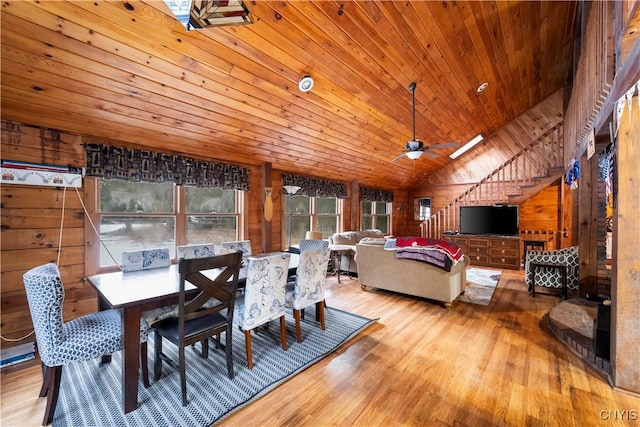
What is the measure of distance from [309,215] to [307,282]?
3441 mm

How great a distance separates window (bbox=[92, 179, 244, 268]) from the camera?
128 inches

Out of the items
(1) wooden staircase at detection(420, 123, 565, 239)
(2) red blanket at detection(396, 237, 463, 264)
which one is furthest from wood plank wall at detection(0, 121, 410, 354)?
(1) wooden staircase at detection(420, 123, 565, 239)

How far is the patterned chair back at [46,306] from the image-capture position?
1.67 m

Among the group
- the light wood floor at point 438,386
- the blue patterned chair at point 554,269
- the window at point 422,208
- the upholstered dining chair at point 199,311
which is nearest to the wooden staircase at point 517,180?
the window at point 422,208

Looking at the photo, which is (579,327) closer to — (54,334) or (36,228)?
(54,334)

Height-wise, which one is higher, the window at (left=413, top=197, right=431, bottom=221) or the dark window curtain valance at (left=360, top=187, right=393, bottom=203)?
the dark window curtain valance at (left=360, top=187, right=393, bottom=203)

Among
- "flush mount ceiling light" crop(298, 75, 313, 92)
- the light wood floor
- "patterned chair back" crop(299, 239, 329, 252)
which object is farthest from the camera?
"patterned chair back" crop(299, 239, 329, 252)

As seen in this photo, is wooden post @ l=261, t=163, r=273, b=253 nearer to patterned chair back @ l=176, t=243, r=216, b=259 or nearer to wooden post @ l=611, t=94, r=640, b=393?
patterned chair back @ l=176, t=243, r=216, b=259

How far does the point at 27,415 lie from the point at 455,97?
20.4 feet

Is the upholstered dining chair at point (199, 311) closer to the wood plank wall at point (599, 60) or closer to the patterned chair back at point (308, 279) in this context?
the patterned chair back at point (308, 279)

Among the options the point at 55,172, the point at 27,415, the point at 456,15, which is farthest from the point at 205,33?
the point at 27,415

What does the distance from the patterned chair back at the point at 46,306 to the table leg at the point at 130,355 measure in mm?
392

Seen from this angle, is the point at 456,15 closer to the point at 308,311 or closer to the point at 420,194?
the point at 308,311

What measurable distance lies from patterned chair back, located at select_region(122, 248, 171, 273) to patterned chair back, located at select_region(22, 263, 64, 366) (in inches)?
37.3
